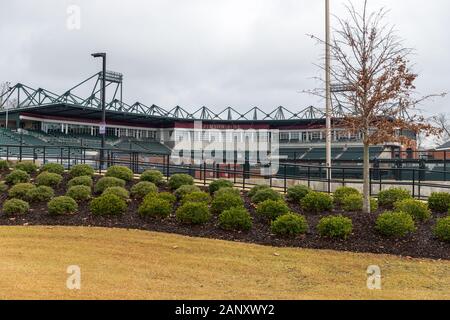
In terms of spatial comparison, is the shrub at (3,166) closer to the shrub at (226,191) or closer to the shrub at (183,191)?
the shrub at (183,191)

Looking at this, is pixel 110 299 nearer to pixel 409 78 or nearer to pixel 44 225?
pixel 44 225

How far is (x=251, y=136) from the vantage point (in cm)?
6981

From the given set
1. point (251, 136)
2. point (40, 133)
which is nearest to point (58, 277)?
point (40, 133)

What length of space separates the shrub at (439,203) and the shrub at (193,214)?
5.54 metres

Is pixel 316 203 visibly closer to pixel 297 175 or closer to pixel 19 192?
pixel 19 192

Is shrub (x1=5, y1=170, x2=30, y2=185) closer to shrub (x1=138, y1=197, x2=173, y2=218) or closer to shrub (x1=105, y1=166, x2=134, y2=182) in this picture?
shrub (x1=105, y1=166, x2=134, y2=182)

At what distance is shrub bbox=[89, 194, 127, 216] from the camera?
11.6 metres

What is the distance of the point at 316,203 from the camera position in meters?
12.0

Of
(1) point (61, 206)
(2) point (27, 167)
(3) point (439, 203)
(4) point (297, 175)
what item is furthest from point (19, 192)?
(4) point (297, 175)

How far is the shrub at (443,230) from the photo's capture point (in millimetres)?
9984

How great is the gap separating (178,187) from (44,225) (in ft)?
13.9

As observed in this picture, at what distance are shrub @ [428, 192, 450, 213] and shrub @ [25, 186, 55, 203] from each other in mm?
9563

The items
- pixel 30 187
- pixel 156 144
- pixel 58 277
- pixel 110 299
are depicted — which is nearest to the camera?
pixel 110 299

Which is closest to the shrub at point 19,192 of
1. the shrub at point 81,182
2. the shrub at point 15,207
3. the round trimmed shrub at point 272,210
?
the shrub at point 15,207
